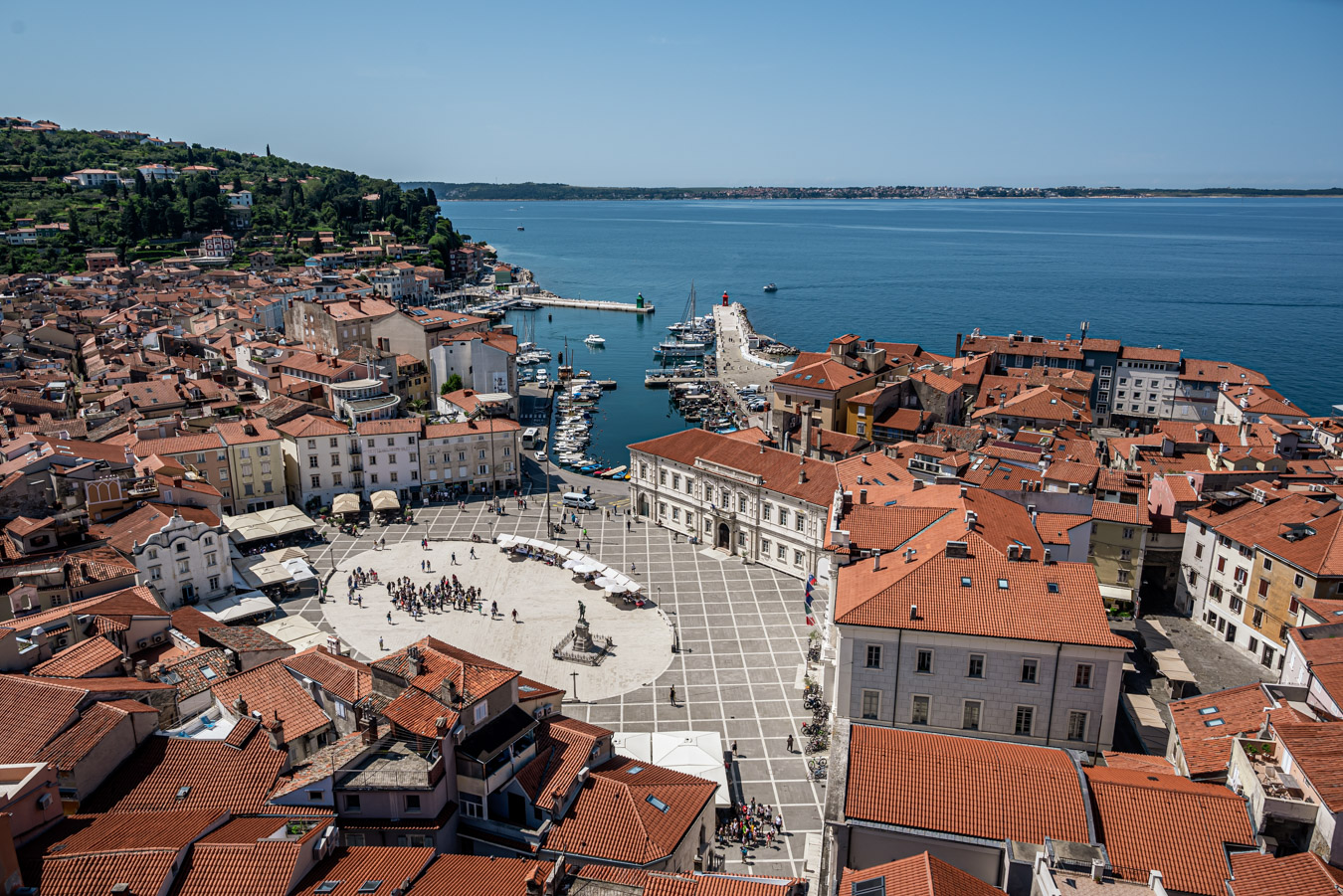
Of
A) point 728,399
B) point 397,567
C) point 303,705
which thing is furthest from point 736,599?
point 728,399

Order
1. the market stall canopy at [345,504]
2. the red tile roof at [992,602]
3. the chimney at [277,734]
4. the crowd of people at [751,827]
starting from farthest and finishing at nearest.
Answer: the market stall canopy at [345,504]
the red tile roof at [992,602]
the crowd of people at [751,827]
the chimney at [277,734]

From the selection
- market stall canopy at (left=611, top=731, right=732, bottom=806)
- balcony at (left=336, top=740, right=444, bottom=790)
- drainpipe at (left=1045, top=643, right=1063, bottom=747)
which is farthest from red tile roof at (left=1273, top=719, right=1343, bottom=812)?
balcony at (left=336, top=740, right=444, bottom=790)

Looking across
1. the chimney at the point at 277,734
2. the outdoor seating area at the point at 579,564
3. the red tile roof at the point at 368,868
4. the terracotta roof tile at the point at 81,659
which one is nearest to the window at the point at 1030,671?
the red tile roof at the point at 368,868

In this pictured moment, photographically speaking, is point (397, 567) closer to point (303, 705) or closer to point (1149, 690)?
point (303, 705)

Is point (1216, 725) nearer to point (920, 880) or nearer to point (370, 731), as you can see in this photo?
point (920, 880)

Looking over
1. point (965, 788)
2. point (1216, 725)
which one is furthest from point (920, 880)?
point (1216, 725)

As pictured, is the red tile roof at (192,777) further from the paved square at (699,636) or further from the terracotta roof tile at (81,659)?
the paved square at (699,636)
